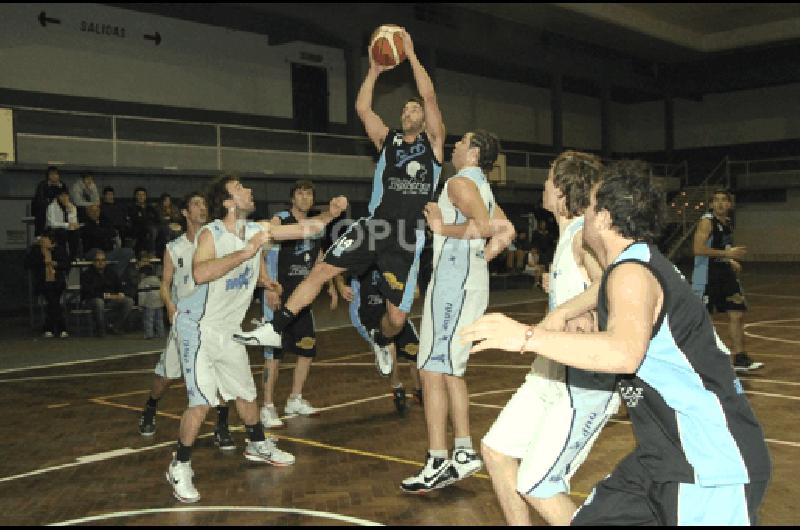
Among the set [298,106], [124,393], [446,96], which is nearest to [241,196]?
[124,393]

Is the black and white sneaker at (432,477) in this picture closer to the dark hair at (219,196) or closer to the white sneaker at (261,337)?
the white sneaker at (261,337)

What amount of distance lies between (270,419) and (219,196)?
7.70ft

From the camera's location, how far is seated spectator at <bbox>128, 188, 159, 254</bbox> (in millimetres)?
14297

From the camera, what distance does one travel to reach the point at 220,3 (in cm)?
1980

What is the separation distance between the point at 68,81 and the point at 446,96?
516 inches

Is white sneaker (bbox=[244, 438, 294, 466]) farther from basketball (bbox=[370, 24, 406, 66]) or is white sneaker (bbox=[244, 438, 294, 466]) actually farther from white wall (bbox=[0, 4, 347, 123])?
white wall (bbox=[0, 4, 347, 123])

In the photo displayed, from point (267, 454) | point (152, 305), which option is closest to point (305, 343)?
point (267, 454)

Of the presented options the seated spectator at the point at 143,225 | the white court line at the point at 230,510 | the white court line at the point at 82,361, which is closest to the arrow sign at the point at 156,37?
the seated spectator at the point at 143,225

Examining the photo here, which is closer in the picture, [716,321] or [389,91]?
[716,321]

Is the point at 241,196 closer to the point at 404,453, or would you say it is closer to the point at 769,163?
the point at 404,453

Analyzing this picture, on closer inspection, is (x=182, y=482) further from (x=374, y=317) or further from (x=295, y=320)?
(x=374, y=317)

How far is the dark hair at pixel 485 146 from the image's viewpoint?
5117 mm

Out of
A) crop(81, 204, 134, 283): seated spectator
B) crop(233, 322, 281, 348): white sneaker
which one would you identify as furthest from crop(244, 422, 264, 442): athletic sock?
crop(81, 204, 134, 283): seated spectator

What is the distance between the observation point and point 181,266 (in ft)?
22.0
